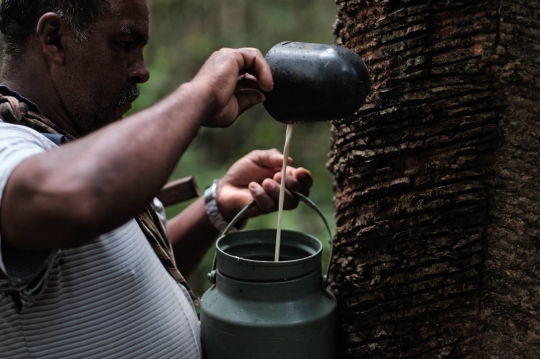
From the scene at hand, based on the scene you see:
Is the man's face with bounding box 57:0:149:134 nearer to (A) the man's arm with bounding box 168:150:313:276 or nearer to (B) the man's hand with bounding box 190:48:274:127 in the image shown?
(B) the man's hand with bounding box 190:48:274:127

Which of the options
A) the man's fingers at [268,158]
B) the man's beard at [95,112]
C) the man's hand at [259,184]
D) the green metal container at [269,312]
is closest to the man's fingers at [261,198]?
the man's hand at [259,184]

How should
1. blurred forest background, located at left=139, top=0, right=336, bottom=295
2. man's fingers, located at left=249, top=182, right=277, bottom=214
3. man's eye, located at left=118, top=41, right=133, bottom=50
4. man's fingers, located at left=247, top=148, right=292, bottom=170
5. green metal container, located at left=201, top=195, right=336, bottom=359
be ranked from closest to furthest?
green metal container, located at left=201, top=195, right=336, bottom=359 < man's eye, located at left=118, top=41, right=133, bottom=50 < man's fingers, located at left=249, top=182, right=277, bottom=214 < man's fingers, located at left=247, top=148, right=292, bottom=170 < blurred forest background, located at left=139, top=0, right=336, bottom=295

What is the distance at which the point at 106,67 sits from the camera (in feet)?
6.35

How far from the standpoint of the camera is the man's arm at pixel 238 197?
237cm

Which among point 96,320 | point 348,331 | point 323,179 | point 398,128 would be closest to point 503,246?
point 398,128

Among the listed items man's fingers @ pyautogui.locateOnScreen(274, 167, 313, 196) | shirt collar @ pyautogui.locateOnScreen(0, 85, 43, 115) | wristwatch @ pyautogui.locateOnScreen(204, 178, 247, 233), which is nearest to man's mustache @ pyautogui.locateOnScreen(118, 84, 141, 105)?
shirt collar @ pyautogui.locateOnScreen(0, 85, 43, 115)

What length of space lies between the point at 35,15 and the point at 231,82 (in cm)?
79

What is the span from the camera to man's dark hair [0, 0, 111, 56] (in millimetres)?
1864

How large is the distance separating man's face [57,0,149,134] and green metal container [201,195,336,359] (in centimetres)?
63

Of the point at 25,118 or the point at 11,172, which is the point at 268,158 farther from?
the point at 11,172

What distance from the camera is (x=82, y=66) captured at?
1923 millimetres

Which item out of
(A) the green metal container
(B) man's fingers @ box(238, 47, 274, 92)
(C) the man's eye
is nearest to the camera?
(B) man's fingers @ box(238, 47, 274, 92)

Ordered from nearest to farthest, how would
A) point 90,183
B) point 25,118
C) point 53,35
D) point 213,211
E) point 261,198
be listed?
point 90,183 → point 25,118 → point 53,35 → point 261,198 → point 213,211

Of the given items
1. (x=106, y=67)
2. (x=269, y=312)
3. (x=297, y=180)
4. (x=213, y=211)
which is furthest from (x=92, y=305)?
(x=213, y=211)
